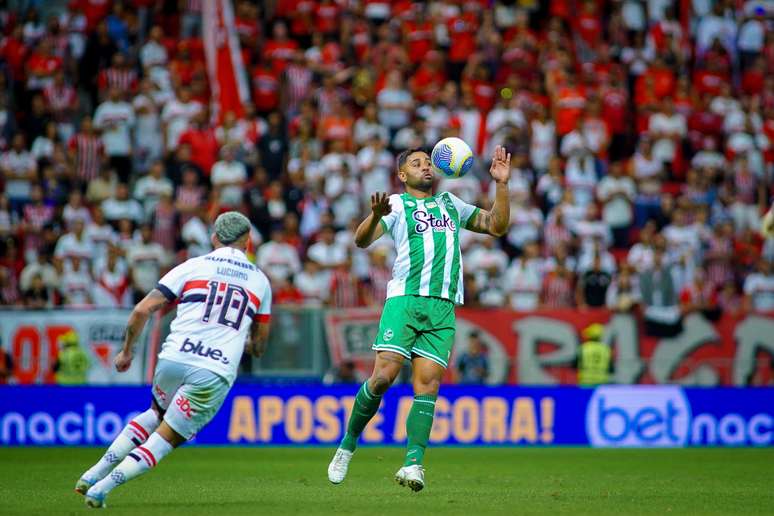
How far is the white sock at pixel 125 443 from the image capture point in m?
9.32

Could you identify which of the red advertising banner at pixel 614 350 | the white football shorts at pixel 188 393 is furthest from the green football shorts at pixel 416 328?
the red advertising banner at pixel 614 350

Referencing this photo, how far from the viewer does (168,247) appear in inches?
870

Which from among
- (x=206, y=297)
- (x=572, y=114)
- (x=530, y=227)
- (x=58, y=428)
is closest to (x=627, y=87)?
(x=572, y=114)

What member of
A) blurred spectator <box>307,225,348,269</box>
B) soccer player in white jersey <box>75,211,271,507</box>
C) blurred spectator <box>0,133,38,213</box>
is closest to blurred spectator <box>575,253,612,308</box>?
blurred spectator <box>307,225,348,269</box>

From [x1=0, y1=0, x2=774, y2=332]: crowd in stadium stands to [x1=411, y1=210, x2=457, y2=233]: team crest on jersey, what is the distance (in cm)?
1058

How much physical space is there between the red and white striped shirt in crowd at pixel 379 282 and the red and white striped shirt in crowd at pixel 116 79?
6.36 meters

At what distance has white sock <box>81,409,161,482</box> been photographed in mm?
9320

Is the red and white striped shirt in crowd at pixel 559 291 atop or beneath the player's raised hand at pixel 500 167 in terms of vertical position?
beneath

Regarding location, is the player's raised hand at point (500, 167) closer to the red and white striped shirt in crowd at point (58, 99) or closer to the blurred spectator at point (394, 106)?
the blurred spectator at point (394, 106)

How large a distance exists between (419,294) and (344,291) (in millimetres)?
10770

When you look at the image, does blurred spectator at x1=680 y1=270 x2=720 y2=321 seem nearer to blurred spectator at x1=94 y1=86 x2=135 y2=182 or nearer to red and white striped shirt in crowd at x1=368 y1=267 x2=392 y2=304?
red and white striped shirt in crowd at x1=368 y1=267 x2=392 y2=304

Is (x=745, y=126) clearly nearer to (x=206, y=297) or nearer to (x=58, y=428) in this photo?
(x=58, y=428)

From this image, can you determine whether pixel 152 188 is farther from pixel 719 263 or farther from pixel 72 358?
pixel 719 263

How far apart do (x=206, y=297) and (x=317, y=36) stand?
55.2ft
